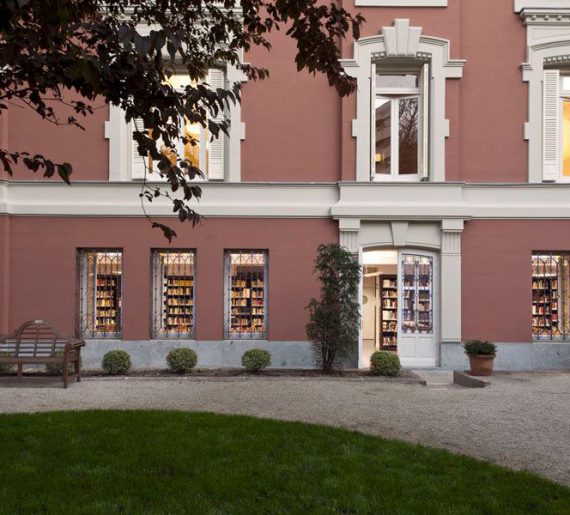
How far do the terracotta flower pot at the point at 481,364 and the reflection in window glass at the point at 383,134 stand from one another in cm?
461

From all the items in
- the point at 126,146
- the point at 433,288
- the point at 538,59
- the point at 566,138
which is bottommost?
the point at 433,288

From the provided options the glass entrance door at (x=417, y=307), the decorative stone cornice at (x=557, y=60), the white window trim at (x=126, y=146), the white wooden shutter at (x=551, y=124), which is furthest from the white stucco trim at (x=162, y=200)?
the decorative stone cornice at (x=557, y=60)

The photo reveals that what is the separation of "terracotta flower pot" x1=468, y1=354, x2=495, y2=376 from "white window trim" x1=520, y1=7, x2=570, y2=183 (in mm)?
4212

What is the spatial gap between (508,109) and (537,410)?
736 centimetres

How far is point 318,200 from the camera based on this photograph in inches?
511

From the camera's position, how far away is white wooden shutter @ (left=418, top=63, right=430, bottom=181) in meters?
13.0

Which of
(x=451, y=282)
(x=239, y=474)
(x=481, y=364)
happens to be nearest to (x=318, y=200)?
(x=451, y=282)

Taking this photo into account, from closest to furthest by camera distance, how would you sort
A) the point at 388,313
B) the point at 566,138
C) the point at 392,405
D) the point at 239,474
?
1. the point at 239,474
2. the point at 392,405
3. the point at 566,138
4. the point at 388,313

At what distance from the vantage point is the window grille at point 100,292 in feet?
42.6

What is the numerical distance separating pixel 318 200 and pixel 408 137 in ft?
8.65

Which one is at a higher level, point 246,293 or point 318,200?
point 318,200

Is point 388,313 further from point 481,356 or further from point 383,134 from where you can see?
point 383,134

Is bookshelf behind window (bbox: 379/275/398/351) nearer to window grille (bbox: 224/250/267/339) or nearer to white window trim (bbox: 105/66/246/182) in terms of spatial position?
window grille (bbox: 224/250/267/339)

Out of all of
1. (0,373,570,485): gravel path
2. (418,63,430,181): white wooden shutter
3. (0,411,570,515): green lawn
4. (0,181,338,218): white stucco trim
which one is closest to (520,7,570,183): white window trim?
(418,63,430,181): white wooden shutter
